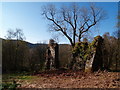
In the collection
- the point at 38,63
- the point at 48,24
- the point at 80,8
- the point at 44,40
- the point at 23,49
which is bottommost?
the point at 38,63

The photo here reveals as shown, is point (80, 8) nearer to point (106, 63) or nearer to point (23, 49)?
point (106, 63)

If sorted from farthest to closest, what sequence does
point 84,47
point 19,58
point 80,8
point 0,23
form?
1. point 80,8
2. point 19,58
3. point 84,47
4. point 0,23

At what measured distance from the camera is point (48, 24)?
10.3 metres

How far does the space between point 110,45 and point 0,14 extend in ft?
20.8

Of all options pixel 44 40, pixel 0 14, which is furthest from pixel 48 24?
pixel 0 14

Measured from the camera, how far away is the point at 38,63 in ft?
27.5

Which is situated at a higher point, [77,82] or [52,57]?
[52,57]

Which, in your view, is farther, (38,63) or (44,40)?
(44,40)

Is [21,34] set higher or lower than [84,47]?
higher

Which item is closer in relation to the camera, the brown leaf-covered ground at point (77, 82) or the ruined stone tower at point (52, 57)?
the brown leaf-covered ground at point (77, 82)

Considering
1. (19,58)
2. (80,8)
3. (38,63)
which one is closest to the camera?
(19,58)

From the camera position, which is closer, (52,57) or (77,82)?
(77,82)

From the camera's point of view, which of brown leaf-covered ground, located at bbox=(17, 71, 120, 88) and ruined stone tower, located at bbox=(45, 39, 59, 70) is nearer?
brown leaf-covered ground, located at bbox=(17, 71, 120, 88)

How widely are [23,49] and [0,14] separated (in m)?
4.71
